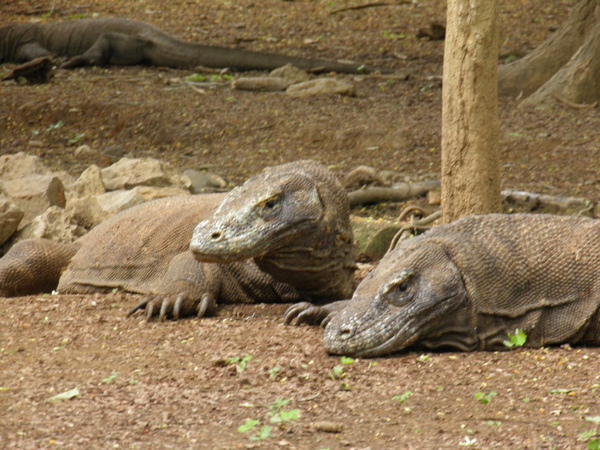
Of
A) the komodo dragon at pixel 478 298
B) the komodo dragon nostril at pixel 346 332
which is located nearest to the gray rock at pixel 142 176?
the komodo dragon at pixel 478 298

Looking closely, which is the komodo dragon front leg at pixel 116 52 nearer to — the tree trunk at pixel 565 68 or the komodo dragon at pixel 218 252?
the tree trunk at pixel 565 68

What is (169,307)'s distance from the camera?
4430 mm

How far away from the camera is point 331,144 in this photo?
899 centimetres

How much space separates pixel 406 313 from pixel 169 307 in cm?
117

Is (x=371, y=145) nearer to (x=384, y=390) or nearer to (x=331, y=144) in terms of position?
(x=331, y=144)

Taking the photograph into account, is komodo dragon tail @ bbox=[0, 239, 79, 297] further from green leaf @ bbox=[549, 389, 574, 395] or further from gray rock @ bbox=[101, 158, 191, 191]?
green leaf @ bbox=[549, 389, 574, 395]

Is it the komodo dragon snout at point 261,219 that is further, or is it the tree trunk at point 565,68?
the tree trunk at point 565,68

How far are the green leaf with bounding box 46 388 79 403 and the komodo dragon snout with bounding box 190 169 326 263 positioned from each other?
0.92m

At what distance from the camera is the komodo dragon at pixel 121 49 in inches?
483

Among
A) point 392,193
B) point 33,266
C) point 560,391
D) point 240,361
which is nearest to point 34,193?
point 33,266

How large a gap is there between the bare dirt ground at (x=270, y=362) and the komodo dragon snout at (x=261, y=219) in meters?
0.35

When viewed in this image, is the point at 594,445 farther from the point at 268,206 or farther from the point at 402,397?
the point at 268,206

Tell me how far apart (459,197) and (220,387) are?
2.10m

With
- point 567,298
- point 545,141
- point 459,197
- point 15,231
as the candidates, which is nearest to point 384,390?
point 567,298
